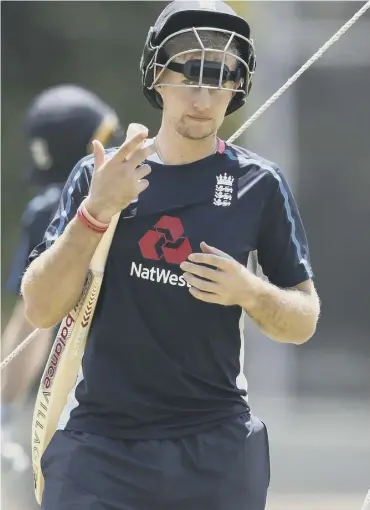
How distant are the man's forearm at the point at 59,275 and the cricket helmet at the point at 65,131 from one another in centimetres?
191

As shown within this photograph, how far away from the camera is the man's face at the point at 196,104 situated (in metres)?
2.11

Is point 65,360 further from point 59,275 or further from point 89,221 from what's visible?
point 89,221

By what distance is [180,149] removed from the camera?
221 centimetres

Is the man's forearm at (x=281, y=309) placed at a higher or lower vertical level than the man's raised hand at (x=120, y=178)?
lower

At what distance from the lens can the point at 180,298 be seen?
2.13 meters

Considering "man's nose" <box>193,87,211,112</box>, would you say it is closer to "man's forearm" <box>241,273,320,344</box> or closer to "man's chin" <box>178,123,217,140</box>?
"man's chin" <box>178,123,217,140</box>

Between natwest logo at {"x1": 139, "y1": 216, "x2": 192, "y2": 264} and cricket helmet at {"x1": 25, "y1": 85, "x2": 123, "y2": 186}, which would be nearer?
natwest logo at {"x1": 139, "y1": 216, "x2": 192, "y2": 264}

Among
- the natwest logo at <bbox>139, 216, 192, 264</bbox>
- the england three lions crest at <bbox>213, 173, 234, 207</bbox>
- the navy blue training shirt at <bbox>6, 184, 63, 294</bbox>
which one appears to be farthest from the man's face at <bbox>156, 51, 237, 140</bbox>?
the navy blue training shirt at <bbox>6, 184, 63, 294</bbox>

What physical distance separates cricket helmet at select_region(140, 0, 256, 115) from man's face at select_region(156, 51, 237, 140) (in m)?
0.01

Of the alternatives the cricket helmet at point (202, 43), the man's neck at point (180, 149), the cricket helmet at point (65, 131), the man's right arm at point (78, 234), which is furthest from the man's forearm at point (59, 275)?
the cricket helmet at point (65, 131)

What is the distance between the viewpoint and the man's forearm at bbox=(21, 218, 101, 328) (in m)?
2.02

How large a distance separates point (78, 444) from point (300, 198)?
481 centimetres

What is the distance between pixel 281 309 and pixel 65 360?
0.51m

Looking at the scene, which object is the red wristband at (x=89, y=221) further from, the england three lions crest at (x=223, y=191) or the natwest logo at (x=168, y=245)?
the england three lions crest at (x=223, y=191)
